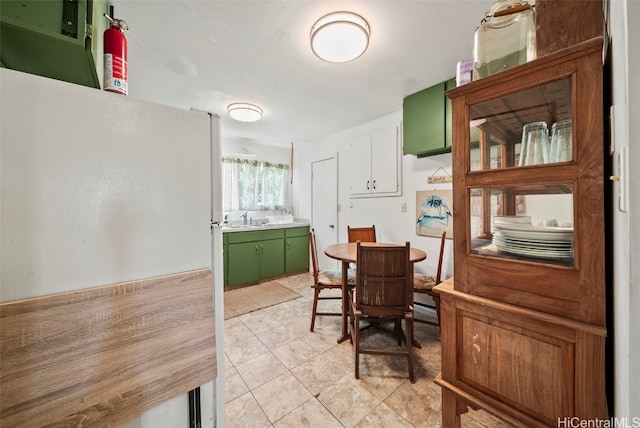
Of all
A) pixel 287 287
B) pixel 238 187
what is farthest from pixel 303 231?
pixel 238 187

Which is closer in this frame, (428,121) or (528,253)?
(528,253)

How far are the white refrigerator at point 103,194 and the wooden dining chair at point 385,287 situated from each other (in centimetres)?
106

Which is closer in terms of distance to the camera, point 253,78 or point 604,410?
point 604,410

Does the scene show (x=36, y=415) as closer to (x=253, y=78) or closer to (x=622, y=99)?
(x=622, y=99)

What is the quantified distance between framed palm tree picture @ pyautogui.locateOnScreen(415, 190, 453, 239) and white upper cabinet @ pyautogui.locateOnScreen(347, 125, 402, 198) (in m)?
0.35

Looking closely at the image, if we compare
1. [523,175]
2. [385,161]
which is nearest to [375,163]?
[385,161]

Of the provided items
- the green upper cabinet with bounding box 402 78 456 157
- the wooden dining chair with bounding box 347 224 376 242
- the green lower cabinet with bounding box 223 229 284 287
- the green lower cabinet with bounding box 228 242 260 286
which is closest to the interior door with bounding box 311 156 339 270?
the green lower cabinet with bounding box 223 229 284 287

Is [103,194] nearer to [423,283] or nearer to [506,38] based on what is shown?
[506,38]

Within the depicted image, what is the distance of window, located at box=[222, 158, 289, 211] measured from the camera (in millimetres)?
4059

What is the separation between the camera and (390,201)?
3053 millimetres

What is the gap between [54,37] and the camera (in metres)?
0.75

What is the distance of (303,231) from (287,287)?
1113mm

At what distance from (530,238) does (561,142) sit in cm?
34

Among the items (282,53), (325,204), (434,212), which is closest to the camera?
(282,53)
